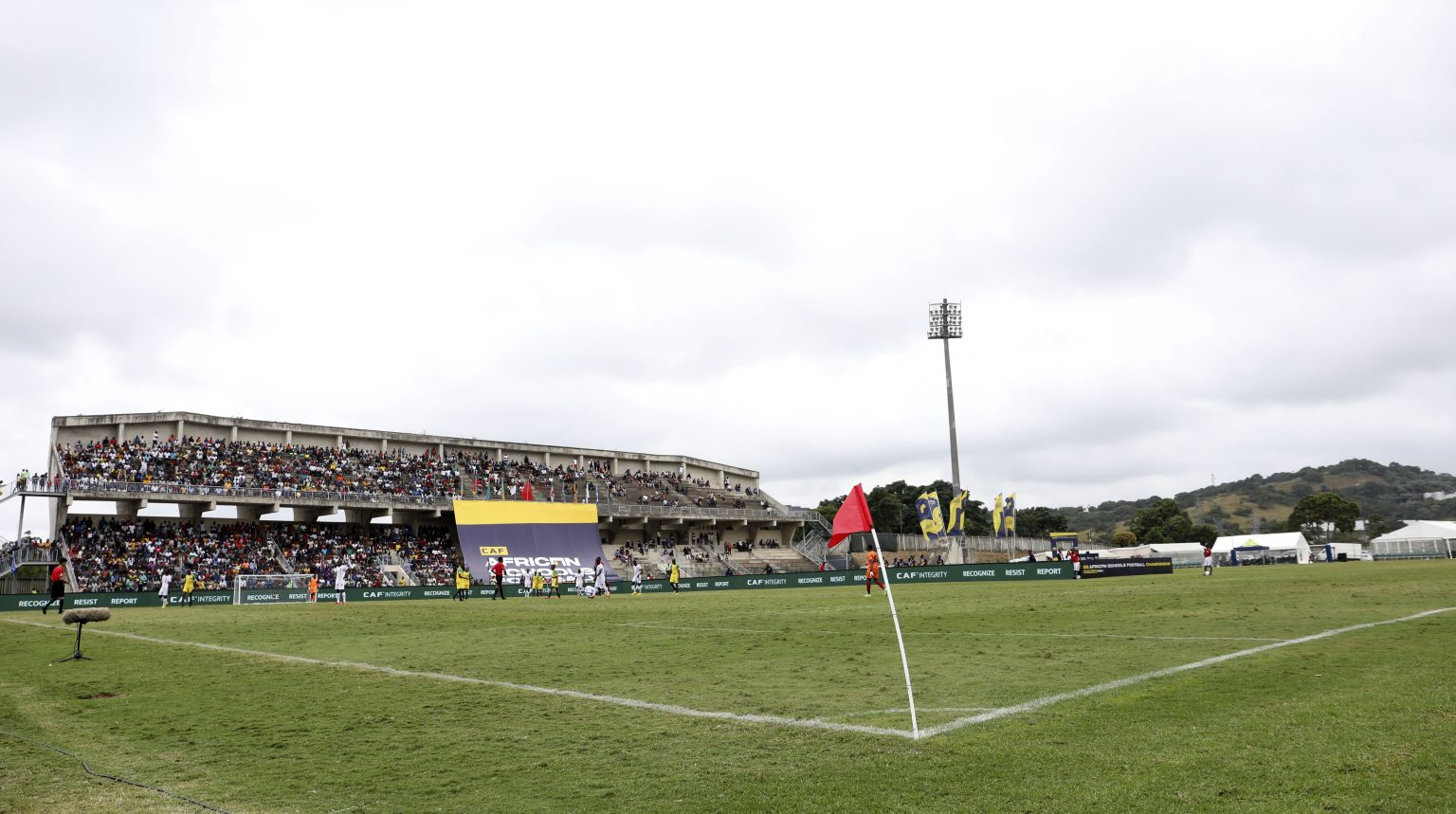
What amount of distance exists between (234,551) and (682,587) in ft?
85.2

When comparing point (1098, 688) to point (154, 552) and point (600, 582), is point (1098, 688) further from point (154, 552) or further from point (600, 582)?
point (154, 552)

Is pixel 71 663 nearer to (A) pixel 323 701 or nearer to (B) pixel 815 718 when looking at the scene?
(A) pixel 323 701

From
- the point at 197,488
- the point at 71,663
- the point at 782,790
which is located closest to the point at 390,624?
the point at 71,663

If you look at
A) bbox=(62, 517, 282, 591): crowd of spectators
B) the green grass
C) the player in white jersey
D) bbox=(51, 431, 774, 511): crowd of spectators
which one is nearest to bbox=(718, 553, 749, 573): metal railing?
bbox=(51, 431, 774, 511): crowd of spectators

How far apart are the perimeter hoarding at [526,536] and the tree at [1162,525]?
98.6m

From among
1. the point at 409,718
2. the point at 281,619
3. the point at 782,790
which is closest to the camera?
the point at 782,790

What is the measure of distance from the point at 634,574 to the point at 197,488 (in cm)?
2712

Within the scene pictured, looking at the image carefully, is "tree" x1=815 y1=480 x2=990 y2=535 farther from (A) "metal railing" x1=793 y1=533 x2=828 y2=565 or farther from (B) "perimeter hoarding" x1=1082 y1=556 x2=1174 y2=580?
(B) "perimeter hoarding" x1=1082 y1=556 x2=1174 y2=580

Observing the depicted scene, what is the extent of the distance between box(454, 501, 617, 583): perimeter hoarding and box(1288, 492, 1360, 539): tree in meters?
115

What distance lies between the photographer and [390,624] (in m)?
25.9

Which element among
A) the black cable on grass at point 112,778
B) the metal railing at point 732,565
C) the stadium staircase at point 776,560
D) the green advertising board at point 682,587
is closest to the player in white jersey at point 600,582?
the green advertising board at point 682,587

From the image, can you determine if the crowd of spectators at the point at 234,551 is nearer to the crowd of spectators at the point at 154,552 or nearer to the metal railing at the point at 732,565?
the crowd of spectators at the point at 154,552

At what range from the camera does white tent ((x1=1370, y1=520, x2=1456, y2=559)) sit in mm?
76125

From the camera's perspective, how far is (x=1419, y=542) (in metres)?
78.7
